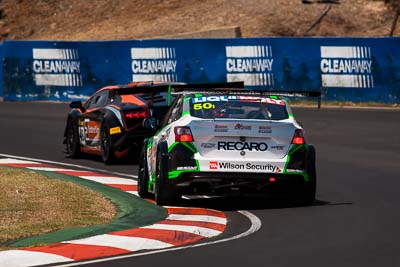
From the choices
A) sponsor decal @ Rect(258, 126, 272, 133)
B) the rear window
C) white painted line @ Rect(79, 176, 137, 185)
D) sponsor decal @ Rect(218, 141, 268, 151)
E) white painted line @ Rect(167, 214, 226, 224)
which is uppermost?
the rear window

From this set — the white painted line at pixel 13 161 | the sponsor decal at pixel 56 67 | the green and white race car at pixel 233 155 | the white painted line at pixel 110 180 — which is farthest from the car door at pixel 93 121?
the sponsor decal at pixel 56 67

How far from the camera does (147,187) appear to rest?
1489 centimetres

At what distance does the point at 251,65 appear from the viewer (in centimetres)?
3466

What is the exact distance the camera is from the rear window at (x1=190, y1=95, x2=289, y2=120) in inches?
544

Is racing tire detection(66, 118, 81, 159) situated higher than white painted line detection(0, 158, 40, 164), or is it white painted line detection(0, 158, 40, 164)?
racing tire detection(66, 118, 81, 159)

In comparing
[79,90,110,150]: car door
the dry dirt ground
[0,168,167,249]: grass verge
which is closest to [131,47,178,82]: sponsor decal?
the dry dirt ground

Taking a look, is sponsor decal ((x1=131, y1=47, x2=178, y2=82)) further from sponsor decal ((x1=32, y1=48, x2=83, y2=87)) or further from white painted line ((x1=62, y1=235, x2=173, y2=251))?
white painted line ((x1=62, y1=235, x2=173, y2=251))

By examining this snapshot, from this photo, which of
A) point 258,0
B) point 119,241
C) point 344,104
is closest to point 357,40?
point 344,104

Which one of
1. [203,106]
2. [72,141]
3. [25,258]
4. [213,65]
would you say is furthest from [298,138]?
[213,65]

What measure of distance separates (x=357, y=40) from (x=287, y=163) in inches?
795

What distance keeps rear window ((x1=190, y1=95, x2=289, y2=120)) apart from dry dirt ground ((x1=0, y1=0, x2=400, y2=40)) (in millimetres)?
31576

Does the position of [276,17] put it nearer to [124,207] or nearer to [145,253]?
[124,207]

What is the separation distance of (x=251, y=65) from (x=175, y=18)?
15.2m

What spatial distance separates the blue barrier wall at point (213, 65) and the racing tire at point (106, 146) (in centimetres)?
1495
